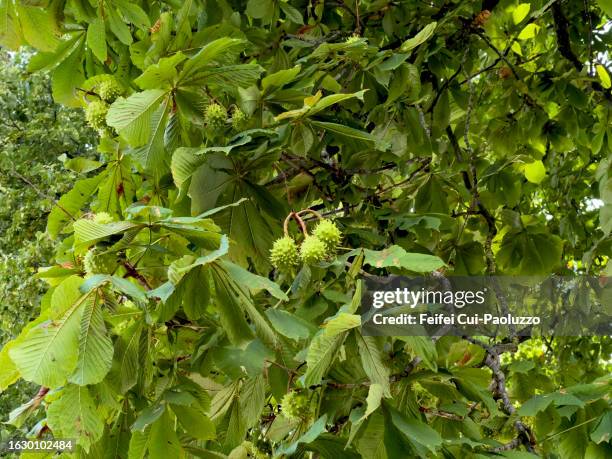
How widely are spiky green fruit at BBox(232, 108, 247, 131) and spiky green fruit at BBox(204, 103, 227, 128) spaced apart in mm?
24

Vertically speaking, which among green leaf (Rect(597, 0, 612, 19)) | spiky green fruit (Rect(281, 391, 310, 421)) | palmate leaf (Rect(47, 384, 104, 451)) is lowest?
spiky green fruit (Rect(281, 391, 310, 421))

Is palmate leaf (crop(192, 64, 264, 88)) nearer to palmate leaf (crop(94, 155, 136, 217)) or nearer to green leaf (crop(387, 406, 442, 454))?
palmate leaf (crop(94, 155, 136, 217))

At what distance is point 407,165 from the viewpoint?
256 centimetres

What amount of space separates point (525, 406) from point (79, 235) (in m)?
1.05

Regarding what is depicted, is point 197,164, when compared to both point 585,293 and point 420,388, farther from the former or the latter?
point 585,293

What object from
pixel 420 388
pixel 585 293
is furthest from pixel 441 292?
pixel 585 293

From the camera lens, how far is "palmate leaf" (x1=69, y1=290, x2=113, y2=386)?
1.06 metres

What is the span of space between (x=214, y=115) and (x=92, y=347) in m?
0.60

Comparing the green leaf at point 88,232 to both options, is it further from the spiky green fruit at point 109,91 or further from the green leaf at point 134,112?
the spiky green fruit at point 109,91

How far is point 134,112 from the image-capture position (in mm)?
1328

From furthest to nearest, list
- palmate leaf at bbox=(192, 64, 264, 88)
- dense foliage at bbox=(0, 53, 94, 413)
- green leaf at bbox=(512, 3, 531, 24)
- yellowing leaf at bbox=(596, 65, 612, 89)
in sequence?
dense foliage at bbox=(0, 53, 94, 413), green leaf at bbox=(512, 3, 531, 24), yellowing leaf at bbox=(596, 65, 612, 89), palmate leaf at bbox=(192, 64, 264, 88)

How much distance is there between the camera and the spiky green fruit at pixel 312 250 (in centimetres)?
126

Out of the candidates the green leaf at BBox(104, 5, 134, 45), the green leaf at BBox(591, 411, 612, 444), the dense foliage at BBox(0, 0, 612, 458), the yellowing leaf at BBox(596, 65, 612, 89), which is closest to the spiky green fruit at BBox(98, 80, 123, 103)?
the dense foliage at BBox(0, 0, 612, 458)

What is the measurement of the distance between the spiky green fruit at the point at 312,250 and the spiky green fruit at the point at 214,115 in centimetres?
37
